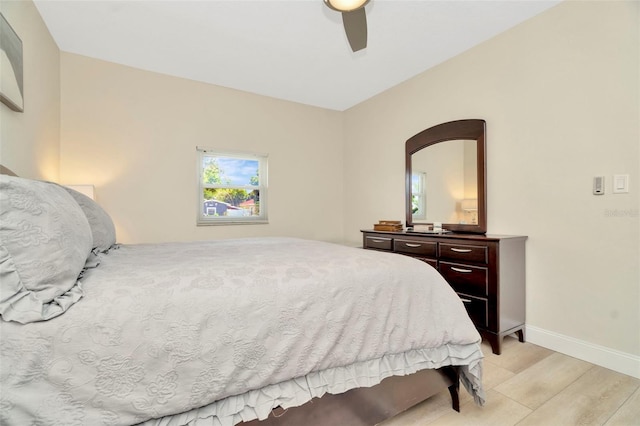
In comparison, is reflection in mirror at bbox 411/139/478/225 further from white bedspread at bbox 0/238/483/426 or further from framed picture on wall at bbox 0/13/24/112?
framed picture on wall at bbox 0/13/24/112

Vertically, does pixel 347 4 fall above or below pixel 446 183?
above

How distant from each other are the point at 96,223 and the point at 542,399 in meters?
2.61

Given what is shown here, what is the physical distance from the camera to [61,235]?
92 centimetres

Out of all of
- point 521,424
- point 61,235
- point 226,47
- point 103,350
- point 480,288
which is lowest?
point 521,424

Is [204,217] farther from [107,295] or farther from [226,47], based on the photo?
[107,295]

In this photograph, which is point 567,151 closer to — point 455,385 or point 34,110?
point 455,385

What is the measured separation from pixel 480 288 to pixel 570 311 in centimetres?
63

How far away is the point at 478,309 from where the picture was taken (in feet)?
7.71

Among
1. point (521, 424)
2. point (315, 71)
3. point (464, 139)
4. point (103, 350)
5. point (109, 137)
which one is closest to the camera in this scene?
point (103, 350)

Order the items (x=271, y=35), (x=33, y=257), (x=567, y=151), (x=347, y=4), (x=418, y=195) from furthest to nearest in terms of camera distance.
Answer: (x=418, y=195) → (x=271, y=35) → (x=567, y=151) → (x=347, y=4) → (x=33, y=257)

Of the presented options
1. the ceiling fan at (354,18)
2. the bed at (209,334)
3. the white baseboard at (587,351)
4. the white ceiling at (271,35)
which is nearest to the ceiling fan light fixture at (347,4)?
the ceiling fan at (354,18)

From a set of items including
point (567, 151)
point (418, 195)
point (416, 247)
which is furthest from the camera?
point (418, 195)

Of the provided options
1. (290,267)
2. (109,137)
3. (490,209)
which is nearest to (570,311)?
(490,209)

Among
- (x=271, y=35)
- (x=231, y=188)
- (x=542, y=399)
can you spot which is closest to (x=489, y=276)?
(x=542, y=399)
